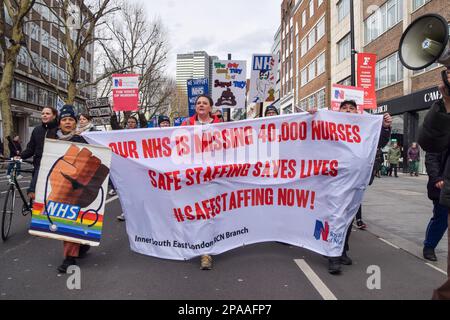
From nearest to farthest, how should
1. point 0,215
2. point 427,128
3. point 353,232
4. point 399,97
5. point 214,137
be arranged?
point 427,128
point 214,137
point 0,215
point 353,232
point 399,97

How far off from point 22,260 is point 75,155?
1581 mm

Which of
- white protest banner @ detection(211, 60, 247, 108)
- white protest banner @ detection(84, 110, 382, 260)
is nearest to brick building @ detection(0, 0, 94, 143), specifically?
white protest banner @ detection(211, 60, 247, 108)

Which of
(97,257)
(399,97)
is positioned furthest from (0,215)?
(399,97)

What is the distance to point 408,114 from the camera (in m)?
24.1

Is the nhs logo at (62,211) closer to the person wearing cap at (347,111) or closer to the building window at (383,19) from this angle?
the person wearing cap at (347,111)

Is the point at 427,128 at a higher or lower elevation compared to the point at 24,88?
lower

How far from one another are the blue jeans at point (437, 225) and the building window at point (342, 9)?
3159 cm

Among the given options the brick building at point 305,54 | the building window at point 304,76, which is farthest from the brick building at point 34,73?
the building window at point 304,76

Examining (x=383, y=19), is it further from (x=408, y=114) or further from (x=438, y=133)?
(x=438, y=133)

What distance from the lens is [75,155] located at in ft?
16.4

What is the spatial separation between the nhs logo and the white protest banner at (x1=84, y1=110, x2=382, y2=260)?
60 centimetres

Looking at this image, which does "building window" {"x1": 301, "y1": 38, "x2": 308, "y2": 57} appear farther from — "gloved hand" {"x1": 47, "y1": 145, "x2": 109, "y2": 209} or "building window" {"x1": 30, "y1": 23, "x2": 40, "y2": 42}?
"gloved hand" {"x1": 47, "y1": 145, "x2": 109, "y2": 209}

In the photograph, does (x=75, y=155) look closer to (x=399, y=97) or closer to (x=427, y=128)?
(x=427, y=128)
